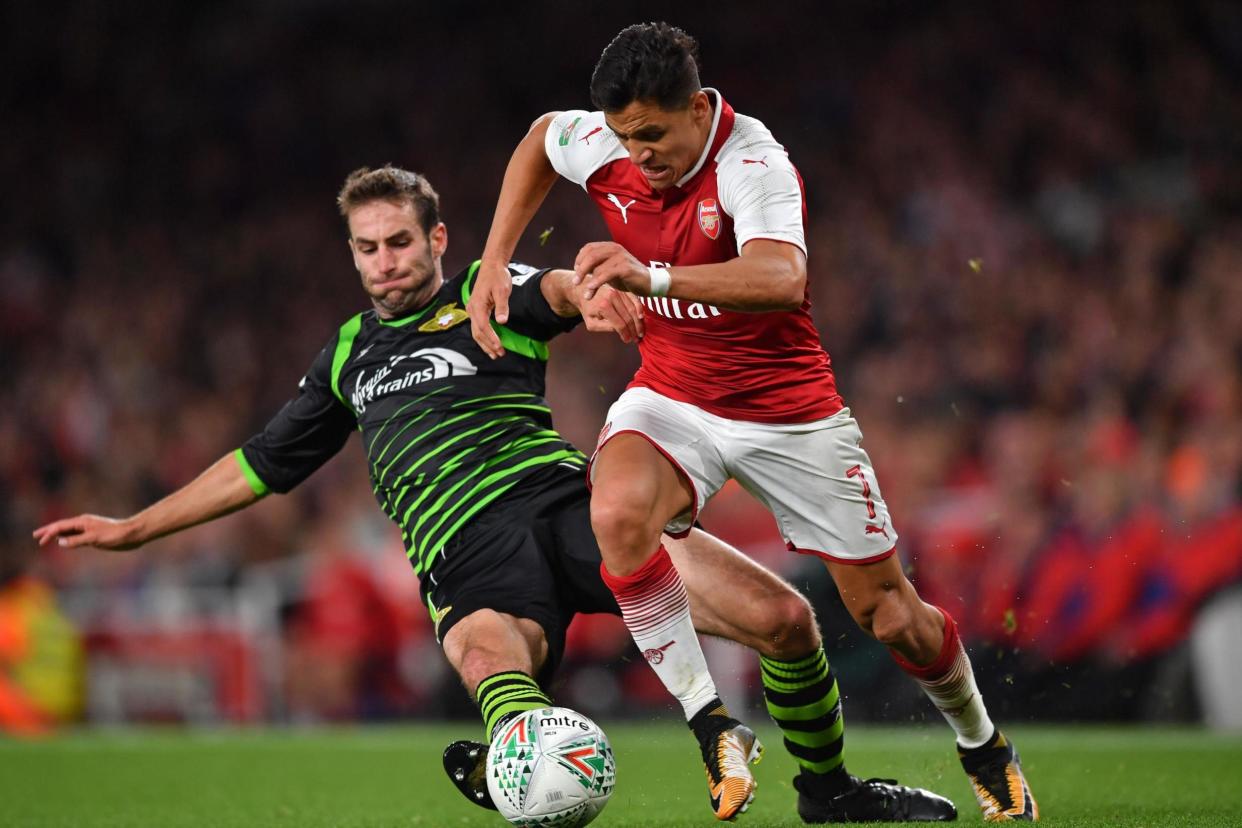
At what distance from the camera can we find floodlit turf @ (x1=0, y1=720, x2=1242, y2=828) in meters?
5.56

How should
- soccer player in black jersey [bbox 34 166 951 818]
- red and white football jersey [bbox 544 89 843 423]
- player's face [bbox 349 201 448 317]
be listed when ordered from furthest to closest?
player's face [bbox 349 201 448 317] < soccer player in black jersey [bbox 34 166 951 818] < red and white football jersey [bbox 544 89 843 423]

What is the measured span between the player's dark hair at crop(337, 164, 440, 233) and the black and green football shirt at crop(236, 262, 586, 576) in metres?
0.24

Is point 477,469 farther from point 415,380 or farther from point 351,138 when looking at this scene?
point 351,138

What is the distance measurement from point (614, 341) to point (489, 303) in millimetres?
9394

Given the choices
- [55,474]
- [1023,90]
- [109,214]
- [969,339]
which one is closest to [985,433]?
[969,339]

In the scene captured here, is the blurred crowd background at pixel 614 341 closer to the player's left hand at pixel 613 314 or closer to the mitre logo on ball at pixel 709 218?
the player's left hand at pixel 613 314

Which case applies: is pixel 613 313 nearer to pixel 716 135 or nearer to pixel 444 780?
pixel 716 135

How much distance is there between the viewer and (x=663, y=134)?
4.50 meters

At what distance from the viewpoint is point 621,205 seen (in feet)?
16.3

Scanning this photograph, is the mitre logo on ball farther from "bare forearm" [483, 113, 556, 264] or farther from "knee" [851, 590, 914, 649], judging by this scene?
"knee" [851, 590, 914, 649]

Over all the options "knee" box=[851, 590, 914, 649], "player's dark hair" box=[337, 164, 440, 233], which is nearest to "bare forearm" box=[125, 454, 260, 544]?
"player's dark hair" box=[337, 164, 440, 233]

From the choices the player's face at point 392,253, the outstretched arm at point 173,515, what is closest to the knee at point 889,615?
the player's face at point 392,253

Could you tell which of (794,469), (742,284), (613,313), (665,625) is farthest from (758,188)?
(665,625)

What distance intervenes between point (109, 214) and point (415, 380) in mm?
13868
